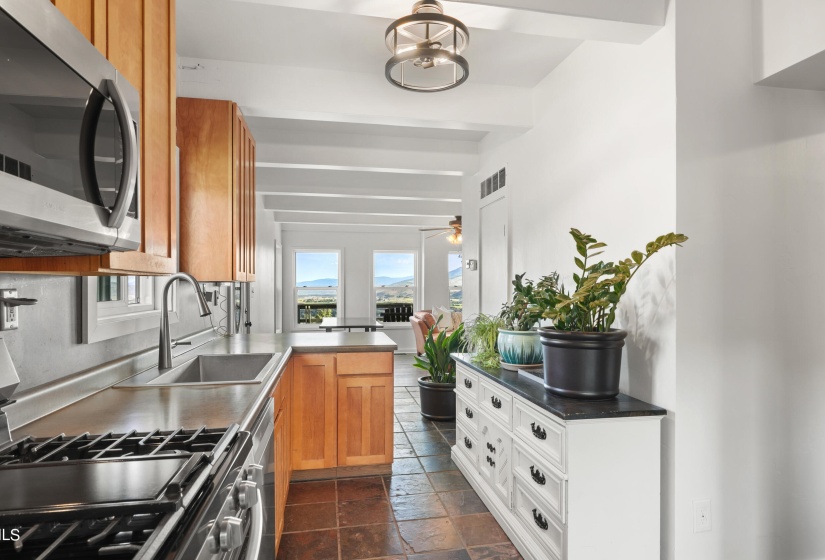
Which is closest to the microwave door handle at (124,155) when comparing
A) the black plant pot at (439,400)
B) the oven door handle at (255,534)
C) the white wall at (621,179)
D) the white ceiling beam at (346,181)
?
the oven door handle at (255,534)

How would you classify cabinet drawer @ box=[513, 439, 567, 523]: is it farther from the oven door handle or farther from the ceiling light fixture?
the ceiling light fixture

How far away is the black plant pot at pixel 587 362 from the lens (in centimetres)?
203

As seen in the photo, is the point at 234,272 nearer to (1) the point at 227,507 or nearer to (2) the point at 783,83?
(1) the point at 227,507

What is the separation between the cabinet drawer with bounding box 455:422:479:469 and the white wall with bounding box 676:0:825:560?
1224 mm

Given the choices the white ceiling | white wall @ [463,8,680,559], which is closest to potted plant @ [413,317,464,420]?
white wall @ [463,8,680,559]

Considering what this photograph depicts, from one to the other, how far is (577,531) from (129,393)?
183cm

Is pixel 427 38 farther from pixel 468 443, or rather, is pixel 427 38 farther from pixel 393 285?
pixel 393 285

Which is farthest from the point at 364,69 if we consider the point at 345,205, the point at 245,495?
the point at 345,205

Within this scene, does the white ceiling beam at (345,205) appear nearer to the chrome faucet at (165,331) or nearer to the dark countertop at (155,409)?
the chrome faucet at (165,331)

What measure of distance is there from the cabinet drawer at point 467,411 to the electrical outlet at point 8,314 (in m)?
2.34

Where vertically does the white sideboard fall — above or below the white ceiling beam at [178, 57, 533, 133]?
below

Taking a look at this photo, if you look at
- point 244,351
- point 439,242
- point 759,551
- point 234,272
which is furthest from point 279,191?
point 759,551

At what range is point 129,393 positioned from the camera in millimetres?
1775

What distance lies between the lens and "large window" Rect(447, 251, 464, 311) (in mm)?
9414
